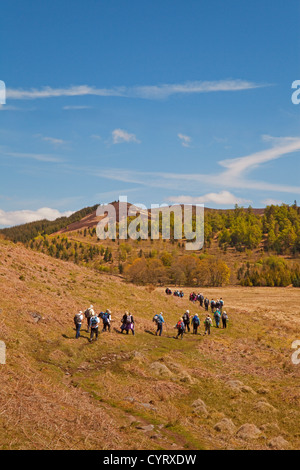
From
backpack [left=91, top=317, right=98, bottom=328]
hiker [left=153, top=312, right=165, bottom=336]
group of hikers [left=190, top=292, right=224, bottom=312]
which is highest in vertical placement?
backpack [left=91, top=317, right=98, bottom=328]

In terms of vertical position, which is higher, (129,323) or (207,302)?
(129,323)

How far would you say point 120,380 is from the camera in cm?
1780

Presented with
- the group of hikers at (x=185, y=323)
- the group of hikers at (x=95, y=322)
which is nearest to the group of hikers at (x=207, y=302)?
the group of hikers at (x=185, y=323)

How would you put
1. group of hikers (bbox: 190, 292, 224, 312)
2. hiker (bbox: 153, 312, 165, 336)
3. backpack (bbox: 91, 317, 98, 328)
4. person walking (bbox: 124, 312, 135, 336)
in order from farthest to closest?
group of hikers (bbox: 190, 292, 224, 312) < hiker (bbox: 153, 312, 165, 336) < person walking (bbox: 124, 312, 135, 336) < backpack (bbox: 91, 317, 98, 328)

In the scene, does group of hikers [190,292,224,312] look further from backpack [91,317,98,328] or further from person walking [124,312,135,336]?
backpack [91,317,98,328]

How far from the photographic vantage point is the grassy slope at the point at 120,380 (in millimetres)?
11234

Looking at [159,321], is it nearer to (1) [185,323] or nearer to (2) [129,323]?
(2) [129,323]

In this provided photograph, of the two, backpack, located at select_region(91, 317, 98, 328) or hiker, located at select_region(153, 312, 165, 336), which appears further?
hiker, located at select_region(153, 312, 165, 336)

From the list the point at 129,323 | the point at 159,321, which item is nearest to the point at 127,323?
the point at 129,323

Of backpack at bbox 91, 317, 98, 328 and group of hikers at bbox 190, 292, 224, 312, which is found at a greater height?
backpack at bbox 91, 317, 98, 328

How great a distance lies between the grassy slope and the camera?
1123 cm

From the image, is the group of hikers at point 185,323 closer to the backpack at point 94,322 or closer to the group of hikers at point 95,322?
the group of hikers at point 95,322

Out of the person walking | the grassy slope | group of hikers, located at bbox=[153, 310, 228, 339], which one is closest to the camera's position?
the grassy slope

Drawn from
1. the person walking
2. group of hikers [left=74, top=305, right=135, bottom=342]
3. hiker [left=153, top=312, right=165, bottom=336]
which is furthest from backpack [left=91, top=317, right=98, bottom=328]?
hiker [left=153, top=312, right=165, bottom=336]
